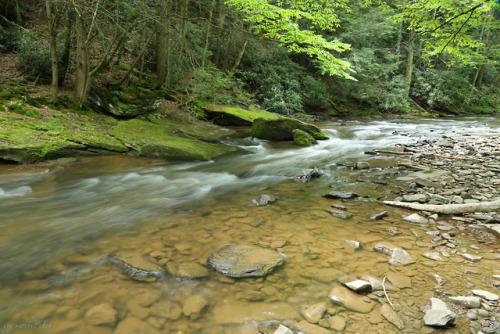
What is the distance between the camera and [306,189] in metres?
5.62

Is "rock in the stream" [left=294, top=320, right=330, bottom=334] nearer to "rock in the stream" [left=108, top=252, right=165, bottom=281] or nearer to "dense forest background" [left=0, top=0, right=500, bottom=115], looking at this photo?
"rock in the stream" [left=108, top=252, right=165, bottom=281]

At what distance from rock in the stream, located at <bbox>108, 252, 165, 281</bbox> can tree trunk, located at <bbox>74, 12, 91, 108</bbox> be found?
28.1 ft

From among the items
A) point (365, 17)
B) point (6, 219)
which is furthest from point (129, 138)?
point (365, 17)

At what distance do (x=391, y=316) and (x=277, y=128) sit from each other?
9392 millimetres

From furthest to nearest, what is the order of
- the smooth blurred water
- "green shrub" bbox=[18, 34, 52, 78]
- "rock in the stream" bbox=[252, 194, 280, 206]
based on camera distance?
"green shrub" bbox=[18, 34, 52, 78]
"rock in the stream" bbox=[252, 194, 280, 206]
the smooth blurred water

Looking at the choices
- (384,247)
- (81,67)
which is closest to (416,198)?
(384,247)

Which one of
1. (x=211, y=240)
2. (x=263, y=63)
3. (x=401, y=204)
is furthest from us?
(x=263, y=63)

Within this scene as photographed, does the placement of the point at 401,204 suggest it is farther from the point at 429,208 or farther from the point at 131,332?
the point at 131,332

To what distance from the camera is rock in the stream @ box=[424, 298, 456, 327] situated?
205cm

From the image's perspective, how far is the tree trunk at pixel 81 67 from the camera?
29.5ft

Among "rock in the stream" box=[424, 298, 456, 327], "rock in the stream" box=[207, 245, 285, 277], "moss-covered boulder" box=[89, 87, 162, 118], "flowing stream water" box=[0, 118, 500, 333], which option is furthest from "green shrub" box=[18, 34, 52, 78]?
"rock in the stream" box=[424, 298, 456, 327]

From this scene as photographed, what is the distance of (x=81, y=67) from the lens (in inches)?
374

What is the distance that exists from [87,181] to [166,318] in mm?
4789

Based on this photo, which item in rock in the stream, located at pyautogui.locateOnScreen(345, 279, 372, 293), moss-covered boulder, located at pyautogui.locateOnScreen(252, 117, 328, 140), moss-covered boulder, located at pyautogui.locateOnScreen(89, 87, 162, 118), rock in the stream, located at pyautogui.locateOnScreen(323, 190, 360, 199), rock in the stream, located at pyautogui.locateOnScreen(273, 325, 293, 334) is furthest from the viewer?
moss-covered boulder, located at pyautogui.locateOnScreen(252, 117, 328, 140)
